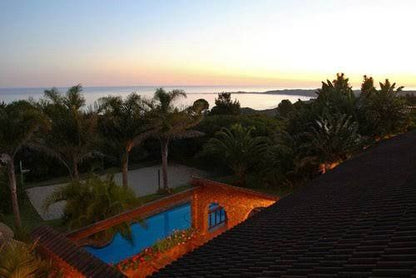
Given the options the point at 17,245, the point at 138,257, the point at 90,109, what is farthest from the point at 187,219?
the point at 17,245

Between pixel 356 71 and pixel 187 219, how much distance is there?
39.8m

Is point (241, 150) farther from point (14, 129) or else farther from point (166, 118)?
point (14, 129)

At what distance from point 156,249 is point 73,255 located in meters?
5.46

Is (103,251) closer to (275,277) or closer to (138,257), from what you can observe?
(138,257)

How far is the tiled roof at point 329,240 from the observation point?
2.89 metres

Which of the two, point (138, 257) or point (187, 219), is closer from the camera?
point (138, 257)

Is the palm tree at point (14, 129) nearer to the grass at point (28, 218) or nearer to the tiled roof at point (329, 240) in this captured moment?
the grass at point (28, 218)

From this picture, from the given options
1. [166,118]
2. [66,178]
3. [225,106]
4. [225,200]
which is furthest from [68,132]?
[225,106]

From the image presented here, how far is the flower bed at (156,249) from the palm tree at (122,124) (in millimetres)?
6247

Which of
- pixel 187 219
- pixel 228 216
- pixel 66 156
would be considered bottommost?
pixel 187 219

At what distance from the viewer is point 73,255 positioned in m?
6.80

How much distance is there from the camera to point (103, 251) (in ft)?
45.6

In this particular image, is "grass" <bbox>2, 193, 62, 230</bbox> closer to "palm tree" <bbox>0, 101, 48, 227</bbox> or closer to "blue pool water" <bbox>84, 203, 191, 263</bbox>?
"palm tree" <bbox>0, 101, 48, 227</bbox>

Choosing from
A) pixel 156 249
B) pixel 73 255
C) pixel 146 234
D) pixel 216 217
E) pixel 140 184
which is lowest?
pixel 146 234
